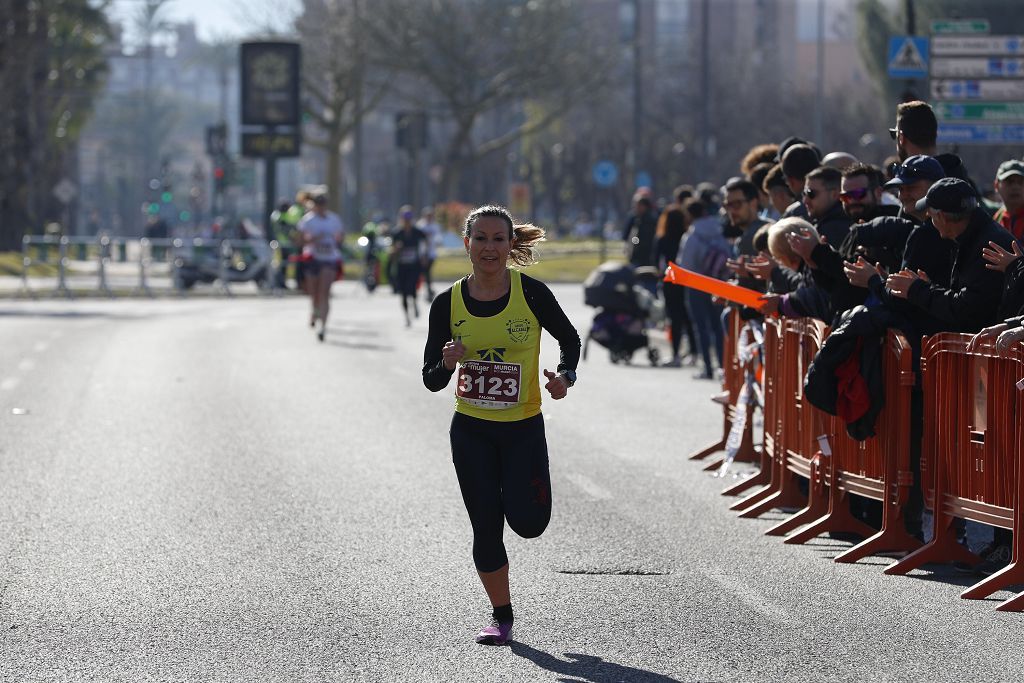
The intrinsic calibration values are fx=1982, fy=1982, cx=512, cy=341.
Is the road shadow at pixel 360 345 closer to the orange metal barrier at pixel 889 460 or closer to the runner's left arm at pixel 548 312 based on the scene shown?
the orange metal barrier at pixel 889 460

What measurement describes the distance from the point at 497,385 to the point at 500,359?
3.8 inches

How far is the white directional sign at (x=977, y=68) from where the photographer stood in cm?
2397

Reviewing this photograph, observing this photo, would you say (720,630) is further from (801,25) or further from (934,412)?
(801,25)

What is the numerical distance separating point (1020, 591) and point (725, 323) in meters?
5.33

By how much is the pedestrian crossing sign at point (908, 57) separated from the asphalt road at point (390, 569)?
8.64m

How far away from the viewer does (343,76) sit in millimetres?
66812

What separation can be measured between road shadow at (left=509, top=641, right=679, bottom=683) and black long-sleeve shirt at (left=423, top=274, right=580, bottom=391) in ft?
3.32

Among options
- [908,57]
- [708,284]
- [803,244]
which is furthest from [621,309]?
[803,244]

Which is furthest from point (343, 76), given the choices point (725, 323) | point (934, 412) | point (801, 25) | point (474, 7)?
point (801, 25)

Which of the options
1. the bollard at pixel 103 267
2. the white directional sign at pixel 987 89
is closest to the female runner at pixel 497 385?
the white directional sign at pixel 987 89

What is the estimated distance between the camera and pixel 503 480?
7137 mm

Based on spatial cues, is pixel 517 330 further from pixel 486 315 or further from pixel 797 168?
pixel 797 168

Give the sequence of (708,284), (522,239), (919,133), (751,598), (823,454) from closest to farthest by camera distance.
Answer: (522,239)
(751,598)
(823,454)
(919,133)
(708,284)

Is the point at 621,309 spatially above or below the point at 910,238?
below
